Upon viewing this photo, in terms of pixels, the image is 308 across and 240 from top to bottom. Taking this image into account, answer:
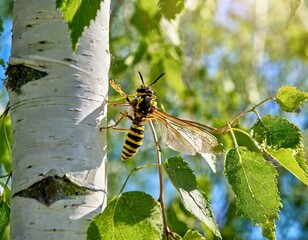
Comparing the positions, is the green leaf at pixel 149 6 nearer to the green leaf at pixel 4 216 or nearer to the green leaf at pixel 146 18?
the green leaf at pixel 146 18

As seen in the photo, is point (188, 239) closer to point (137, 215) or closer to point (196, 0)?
point (137, 215)

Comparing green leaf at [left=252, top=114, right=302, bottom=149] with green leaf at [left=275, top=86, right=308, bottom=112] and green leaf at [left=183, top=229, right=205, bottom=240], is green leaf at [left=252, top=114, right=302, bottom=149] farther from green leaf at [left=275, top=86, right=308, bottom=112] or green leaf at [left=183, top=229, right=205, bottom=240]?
green leaf at [left=183, top=229, right=205, bottom=240]

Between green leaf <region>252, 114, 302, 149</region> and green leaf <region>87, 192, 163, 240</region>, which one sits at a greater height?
green leaf <region>252, 114, 302, 149</region>

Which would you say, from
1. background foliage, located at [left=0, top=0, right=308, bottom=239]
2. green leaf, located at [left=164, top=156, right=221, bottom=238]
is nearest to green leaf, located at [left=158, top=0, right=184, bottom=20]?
background foliage, located at [left=0, top=0, right=308, bottom=239]

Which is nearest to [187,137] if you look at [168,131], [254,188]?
[168,131]

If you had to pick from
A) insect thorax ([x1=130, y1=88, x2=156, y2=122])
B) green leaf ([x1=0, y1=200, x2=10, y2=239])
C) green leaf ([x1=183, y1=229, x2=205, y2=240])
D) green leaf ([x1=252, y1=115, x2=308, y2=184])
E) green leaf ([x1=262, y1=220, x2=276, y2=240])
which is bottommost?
green leaf ([x1=262, y1=220, x2=276, y2=240])

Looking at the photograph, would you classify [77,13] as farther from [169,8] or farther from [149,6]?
[149,6]
